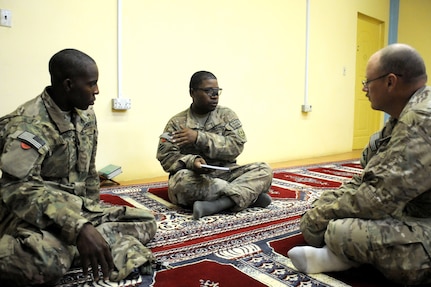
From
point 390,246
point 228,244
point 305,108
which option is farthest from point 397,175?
point 305,108

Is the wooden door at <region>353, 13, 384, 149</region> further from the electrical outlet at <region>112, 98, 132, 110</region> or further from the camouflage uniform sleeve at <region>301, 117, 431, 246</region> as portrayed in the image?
the camouflage uniform sleeve at <region>301, 117, 431, 246</region>

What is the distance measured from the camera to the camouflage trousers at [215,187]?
240cm

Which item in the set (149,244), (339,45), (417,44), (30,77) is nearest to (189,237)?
(149,244)

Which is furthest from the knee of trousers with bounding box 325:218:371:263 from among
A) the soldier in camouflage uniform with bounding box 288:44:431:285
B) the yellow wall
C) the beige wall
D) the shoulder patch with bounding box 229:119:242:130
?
the beige wall

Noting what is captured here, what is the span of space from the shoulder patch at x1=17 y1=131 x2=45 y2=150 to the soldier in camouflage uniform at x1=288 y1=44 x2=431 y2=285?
1.05m

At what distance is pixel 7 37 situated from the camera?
9.34ft

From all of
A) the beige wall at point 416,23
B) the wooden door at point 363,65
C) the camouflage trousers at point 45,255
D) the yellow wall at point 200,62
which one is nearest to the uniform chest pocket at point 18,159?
the camouflage trousers at point 45,255

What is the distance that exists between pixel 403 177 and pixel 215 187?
1290mm

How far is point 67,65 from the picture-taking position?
1.53 meters

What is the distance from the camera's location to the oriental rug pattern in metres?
1.50

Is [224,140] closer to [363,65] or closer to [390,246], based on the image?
[390,246]

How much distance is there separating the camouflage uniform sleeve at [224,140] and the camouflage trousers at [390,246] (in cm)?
118

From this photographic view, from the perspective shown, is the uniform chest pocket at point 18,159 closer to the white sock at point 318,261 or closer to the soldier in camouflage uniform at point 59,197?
the soldier in camouflage uniform at point 59,197

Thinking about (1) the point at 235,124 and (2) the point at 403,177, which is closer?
(2) the point at 403,177
